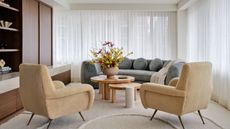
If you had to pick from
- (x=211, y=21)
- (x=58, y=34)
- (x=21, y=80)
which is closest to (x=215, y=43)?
Answer: (x=211, y=21)

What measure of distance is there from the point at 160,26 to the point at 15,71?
482 cm

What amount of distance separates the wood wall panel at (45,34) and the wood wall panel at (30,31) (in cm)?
27

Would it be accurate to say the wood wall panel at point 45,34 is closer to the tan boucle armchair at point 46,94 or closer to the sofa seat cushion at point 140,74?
the sofa seat cushion at point 140,74

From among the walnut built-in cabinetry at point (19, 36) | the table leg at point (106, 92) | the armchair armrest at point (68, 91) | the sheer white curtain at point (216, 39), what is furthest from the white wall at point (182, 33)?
the armchair armrest at point (68, 91)

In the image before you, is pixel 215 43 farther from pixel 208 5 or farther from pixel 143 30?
pixel 143 30

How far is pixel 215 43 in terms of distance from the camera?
4.98 meters

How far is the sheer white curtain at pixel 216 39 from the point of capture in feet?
14.5

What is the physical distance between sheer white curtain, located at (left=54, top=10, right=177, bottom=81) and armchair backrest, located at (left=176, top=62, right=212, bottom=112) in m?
4.56

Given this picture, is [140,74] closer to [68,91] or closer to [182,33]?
[182,33]

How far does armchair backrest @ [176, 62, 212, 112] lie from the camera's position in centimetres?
321

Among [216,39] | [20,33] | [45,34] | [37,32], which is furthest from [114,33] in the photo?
[216,39]

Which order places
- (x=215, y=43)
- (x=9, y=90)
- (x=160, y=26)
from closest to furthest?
(x=9, y=90) → (x=215, y=43) → (x=160, y=26)

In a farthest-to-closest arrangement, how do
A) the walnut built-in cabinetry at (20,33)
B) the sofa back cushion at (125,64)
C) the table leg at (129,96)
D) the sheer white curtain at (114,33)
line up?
the sheer white curtain at (114,33), the sofa back cushion at (125,64), the walnut built-in cabinetry at (20,33), the table leg at (129,96)

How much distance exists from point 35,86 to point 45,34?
3.54 metres
